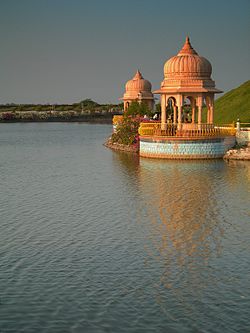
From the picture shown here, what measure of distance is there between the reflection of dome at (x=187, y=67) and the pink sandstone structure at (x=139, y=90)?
24.3 metres

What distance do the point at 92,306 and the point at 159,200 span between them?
11.1 m

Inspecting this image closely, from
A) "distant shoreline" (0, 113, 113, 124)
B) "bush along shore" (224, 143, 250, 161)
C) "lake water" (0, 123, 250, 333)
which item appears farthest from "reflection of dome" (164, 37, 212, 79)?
"distant shoreline" (0, 113, 113, 124)

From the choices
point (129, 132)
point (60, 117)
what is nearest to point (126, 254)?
point (129, 132)

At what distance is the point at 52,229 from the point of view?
17.9 m

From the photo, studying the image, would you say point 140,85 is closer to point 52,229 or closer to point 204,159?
point 204,159

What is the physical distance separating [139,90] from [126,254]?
50080 mm

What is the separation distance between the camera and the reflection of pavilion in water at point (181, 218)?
14406 millimetres

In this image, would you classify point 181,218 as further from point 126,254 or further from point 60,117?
point 60,117

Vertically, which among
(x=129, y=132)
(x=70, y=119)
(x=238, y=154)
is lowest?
(x=70, y=119)

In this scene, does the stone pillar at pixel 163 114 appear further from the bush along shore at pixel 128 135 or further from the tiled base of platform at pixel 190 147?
the bush along shore at pixel 128 135

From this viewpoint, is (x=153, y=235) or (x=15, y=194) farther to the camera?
(x=15, y=194)

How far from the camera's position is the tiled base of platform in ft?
115

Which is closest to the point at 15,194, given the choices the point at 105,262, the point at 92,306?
the point at 105,262

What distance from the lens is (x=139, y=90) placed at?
64.0 meters
